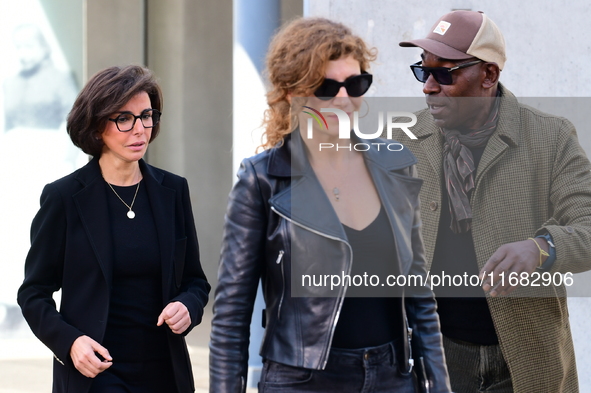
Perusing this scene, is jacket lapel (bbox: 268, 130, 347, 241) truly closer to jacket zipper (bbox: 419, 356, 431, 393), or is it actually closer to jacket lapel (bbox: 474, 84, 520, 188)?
jacket zipper (bbox: 419, 356, 431, 393)

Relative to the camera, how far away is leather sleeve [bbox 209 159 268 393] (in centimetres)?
254

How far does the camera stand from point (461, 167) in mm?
3367

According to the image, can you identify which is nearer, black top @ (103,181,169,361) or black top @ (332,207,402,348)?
black top @ (332,207,402,348)

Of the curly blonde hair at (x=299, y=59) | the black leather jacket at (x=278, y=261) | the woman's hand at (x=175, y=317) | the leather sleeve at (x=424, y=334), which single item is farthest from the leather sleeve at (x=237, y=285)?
the woman's hand at (x=175, y=317)

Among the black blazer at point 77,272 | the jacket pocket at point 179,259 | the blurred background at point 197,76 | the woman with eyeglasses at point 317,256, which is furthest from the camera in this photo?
the blurred background at point 197,76

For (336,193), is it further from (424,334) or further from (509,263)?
(509,263)

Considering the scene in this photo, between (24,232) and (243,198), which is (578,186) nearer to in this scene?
(243,198)

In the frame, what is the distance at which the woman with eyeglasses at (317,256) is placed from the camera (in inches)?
98.0

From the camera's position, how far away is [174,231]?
343 centimetres

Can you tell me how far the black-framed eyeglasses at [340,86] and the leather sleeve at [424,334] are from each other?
1.56 feet

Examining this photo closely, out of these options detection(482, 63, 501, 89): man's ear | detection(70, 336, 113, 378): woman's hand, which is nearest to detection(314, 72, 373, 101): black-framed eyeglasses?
detection(482, 63, 501, 89): man's ear

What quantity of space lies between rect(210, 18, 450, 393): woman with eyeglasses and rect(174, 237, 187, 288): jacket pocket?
0.83 meters

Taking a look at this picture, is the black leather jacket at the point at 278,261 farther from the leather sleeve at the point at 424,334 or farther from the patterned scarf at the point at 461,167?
the patterned scarf at the point at 461,167

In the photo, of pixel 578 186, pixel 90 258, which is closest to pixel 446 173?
pixel 578 186
